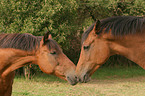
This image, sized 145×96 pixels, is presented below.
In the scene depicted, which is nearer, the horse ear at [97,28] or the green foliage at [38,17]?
the horse ear at [97,28]

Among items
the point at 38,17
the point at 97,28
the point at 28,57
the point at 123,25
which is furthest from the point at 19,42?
the point at 38,17

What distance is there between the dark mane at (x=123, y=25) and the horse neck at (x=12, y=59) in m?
1.60

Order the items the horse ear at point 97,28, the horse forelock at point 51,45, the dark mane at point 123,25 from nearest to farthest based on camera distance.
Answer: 1. the dark mane at point 123,25
2. the horse ear at point 97,28
3. the horse forelock at point 51,45

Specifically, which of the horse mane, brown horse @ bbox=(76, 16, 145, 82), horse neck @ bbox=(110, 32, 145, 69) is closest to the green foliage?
the horse mane

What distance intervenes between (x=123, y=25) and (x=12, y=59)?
7.58ft

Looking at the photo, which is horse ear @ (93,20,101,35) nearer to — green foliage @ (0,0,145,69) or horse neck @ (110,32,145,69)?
horse neck @ (110,32,145,69)

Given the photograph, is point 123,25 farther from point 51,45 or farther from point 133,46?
point 51,45

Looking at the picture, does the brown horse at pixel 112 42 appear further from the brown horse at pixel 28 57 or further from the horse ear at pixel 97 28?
the brown horse at pixel 28 57

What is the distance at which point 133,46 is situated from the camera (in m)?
3.61

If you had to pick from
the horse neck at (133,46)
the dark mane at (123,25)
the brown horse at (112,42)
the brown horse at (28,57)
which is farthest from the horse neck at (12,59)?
the horse neck at (133,46)

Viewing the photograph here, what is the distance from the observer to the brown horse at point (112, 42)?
3.55 metres

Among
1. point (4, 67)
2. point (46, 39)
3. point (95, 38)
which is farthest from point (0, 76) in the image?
point (95, 38)

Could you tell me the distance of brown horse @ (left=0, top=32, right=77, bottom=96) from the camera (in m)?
3.94

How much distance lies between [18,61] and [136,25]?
2433 millimetres
